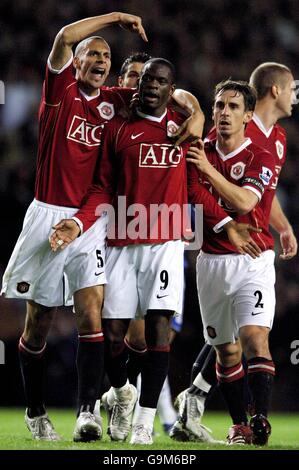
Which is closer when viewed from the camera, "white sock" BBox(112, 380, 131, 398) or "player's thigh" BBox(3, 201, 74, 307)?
"player's thigh" BBox(3, 201, 74, 307)

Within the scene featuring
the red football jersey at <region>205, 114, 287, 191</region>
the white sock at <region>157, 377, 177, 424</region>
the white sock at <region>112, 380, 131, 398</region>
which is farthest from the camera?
the white sock at <region>157, 377, 177, 424</region>

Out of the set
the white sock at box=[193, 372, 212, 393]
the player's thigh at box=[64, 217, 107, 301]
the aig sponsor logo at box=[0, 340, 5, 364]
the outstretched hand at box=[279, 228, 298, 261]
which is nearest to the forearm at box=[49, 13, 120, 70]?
the player's thigh at box=[64, 217, 107, 301]

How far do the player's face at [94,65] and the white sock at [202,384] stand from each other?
1787 mm

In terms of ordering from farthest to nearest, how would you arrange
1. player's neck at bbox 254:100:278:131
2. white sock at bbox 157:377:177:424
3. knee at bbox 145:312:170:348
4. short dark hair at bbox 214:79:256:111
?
white sock at bbox 157:377:177:424, player's neck at bbox 254:100:278:131, short dark hair at bbox 214:79:256:111, knee at bbox 145:312:170:348

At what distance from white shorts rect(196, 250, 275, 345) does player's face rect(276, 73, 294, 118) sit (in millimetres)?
1063

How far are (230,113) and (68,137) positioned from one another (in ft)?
2.89

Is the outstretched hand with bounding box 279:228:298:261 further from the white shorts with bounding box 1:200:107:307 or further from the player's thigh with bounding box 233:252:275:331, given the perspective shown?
the white shorts with bounding box 1:200:107:307

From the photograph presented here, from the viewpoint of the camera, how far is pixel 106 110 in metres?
5.67

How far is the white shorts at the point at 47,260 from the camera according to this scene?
556 centimetres

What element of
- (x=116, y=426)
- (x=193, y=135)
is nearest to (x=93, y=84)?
(x=193, y=135)

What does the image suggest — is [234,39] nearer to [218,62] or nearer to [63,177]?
[218,62]

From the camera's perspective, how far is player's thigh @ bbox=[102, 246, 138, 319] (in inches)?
217

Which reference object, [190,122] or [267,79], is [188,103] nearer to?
[190,122]

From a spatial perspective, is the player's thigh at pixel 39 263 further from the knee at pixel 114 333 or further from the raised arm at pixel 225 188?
the raised arm at pixel 225 188
